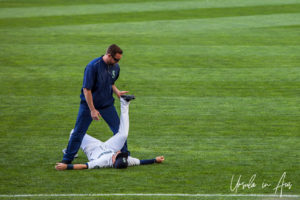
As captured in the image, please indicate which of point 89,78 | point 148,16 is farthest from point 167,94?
point 148,16

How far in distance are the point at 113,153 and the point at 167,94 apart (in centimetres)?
479

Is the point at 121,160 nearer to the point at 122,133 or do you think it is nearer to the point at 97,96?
the point at 122,133

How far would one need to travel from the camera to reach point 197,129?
35.3ft

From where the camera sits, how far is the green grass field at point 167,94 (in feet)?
27.1

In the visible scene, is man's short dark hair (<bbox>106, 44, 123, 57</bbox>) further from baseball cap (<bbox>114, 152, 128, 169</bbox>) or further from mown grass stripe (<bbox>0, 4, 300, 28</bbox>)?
mown grass stripe (<bbox>0, 4, 300, 28</bbox>)

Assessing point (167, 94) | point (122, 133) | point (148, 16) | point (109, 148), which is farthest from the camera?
point (148, 16)

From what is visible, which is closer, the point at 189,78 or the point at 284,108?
the point at 284,108

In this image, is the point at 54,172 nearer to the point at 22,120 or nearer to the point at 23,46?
the point at 22,120

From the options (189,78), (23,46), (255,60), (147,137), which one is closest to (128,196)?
(147,137)

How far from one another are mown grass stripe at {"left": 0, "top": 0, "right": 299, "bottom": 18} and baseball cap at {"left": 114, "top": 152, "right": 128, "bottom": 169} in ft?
53.6

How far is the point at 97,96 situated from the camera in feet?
28.8

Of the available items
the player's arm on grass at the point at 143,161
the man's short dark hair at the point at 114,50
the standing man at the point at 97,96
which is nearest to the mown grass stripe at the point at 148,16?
the standing man at the point at 97,96

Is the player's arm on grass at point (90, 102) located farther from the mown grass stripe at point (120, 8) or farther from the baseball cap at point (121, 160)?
the mown grass stripe at point (120, 8)

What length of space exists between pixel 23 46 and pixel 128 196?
11.8m
